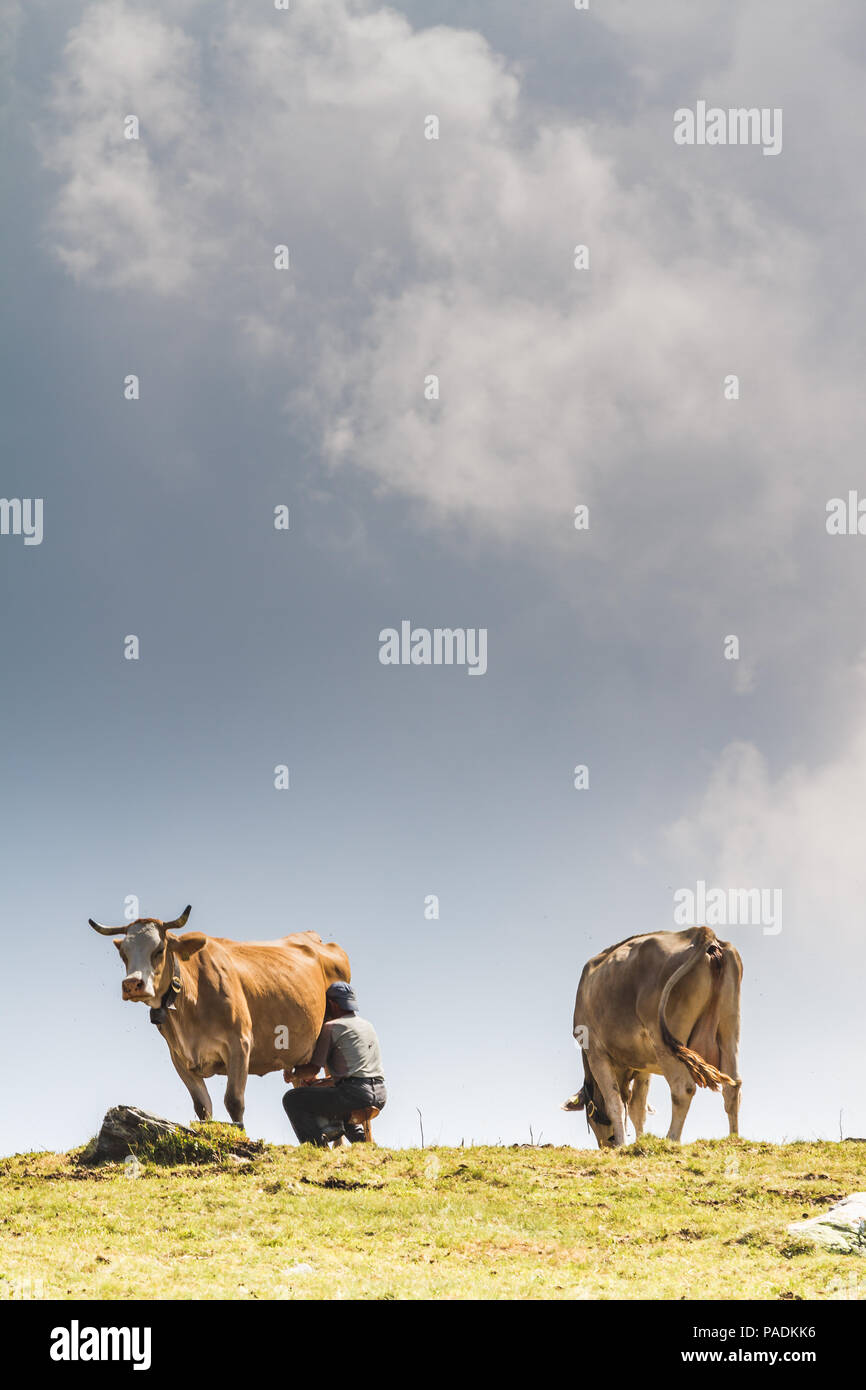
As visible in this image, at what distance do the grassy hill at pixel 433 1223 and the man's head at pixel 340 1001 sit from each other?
1977 mm

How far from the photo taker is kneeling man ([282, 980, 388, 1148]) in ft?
43.4

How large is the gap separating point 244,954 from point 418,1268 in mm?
8517

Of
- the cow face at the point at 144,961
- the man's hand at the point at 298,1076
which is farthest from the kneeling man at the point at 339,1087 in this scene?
the man's hand at the point at 298,1076

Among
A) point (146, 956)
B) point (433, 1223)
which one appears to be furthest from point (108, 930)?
point (433, 1223)

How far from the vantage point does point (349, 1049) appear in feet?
43.9

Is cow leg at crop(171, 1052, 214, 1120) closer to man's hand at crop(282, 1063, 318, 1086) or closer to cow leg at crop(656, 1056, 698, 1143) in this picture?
man's hand at crop(282, 1063, 318, 1086)

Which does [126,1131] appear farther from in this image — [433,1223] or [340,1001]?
[433,1223]

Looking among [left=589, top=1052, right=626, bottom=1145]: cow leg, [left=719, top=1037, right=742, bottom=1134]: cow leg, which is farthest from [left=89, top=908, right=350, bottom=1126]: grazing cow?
[left=719, top=1037, right=742, bottom=1134]: cow leg

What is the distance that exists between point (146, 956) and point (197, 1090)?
2.03 m

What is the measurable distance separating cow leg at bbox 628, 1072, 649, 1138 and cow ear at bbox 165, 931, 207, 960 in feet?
24.5

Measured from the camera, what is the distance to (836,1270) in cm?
805
